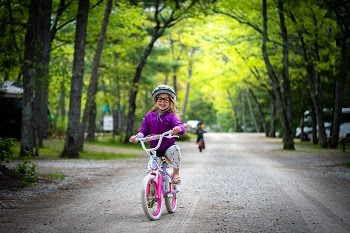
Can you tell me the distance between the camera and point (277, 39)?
33438mm

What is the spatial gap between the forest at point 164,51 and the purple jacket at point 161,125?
6830 millimetres

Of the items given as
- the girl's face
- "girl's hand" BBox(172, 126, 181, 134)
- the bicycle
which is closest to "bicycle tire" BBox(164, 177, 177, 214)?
the bicycle

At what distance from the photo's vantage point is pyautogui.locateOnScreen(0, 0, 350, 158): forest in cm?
1908

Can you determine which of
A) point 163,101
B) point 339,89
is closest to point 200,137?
point 339,89

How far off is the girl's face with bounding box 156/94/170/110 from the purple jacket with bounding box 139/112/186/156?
0.41 ft

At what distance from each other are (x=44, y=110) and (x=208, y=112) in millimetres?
70814

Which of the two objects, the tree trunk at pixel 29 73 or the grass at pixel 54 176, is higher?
the tree trunk at pixel 29 73

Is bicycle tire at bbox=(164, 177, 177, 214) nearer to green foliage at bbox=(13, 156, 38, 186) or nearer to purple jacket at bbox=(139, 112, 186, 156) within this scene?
purple jacket at bbox=(139, 112, 186, 156)

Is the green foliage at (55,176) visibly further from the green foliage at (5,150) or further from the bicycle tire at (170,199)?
the bicycle tire at (170,199)

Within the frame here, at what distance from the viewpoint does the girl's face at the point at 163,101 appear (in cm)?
741

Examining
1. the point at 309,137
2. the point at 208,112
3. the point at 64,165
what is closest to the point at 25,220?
the point at 64,165

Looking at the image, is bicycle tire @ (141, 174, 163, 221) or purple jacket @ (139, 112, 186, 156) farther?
purple jacket @ (139, 112, 186, 156)

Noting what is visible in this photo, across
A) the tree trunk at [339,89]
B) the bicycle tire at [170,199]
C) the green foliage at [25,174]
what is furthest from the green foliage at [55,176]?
the tree trunk at [339,89]

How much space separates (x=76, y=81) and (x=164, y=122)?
Answer: 13420 mm
